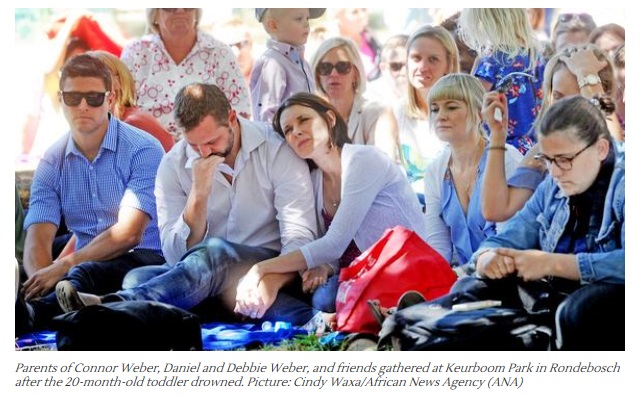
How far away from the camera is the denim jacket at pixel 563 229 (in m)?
6.39

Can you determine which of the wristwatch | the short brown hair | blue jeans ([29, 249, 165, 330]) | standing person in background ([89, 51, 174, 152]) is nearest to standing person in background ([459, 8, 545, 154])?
the wristwatch

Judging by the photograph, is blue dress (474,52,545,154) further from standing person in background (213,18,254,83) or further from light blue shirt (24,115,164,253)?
light blue shirt (24,115,164,253)

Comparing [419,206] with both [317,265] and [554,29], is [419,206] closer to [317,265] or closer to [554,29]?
[317,265]

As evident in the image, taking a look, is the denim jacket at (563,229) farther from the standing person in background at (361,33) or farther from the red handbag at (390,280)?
the standing person in background at (361,33)

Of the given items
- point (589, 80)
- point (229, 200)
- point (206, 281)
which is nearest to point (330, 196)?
point (229, 200)

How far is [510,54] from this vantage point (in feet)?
22.9

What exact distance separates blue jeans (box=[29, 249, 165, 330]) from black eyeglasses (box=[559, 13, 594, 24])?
272 centimetres

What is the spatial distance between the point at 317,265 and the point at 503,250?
1.00 m

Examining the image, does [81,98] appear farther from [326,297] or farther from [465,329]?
[465,329]

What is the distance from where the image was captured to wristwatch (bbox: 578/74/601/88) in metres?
6.72
